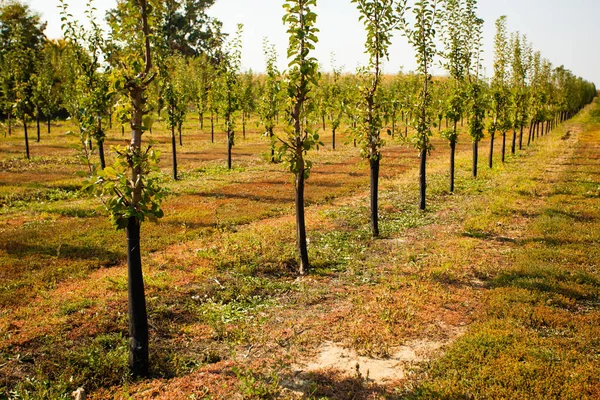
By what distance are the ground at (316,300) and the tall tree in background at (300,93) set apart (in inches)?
98.9

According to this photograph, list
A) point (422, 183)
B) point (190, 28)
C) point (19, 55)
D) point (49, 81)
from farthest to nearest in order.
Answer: point (190, 28)
point (49, 81)
point (19, 55)
point (422, 183)

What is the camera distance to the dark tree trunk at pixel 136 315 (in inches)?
301

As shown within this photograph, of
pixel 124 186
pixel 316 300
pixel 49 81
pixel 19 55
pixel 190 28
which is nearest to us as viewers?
pixel 124 186

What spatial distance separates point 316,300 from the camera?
10930 millimetres

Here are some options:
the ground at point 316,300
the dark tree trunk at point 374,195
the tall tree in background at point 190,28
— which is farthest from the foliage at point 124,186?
the tall tree in background at point 190,28

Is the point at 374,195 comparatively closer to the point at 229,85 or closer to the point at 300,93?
the point at 300,93

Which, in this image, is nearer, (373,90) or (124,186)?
(124,186)

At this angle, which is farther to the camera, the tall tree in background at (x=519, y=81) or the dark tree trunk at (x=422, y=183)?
the tall tree in background at (x=519, y=81)

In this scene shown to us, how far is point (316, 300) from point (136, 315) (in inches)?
180

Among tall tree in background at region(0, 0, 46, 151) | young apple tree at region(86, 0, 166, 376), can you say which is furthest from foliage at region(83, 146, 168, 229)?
tall tree in background at region(0, 0, 46, 151)

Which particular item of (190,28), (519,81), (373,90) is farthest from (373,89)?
(190,28)

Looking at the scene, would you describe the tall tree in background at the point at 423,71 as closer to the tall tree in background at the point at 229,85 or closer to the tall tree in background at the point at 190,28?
the tall tree in background at the point at 229,85

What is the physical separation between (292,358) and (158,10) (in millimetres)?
6850

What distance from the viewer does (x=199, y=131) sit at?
62469mm
